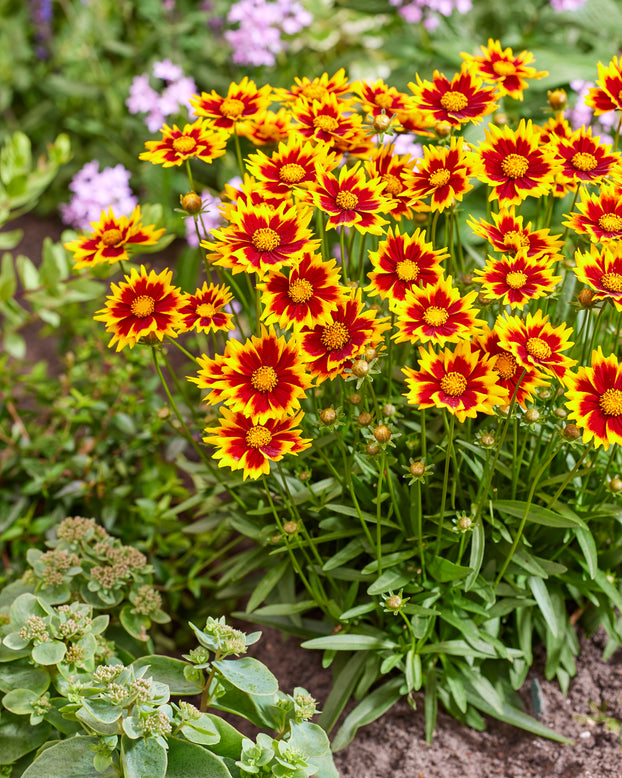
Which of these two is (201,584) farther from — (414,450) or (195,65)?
(195,65)

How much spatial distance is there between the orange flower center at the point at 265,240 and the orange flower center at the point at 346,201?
123 millimetres

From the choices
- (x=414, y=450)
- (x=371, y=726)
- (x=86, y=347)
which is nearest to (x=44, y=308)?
(x=86, y=347)

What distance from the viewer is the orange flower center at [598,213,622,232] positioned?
1.19m

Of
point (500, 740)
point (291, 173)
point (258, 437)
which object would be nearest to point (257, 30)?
point (291, 173)

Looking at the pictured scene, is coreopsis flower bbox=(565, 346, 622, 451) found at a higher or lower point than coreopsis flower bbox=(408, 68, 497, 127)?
lower

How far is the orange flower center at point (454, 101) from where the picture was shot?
132cm

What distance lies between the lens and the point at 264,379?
115cm

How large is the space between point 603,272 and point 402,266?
1.02 ft

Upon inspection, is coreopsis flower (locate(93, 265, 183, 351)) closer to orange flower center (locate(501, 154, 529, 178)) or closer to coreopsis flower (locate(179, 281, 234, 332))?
coreopsis flower (locate(179, 281, 234, 332))

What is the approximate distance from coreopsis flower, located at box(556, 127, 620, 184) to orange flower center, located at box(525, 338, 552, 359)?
0.35 meters

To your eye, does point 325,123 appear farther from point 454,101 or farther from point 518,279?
point 518,279

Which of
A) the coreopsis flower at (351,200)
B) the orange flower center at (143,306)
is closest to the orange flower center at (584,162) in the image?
the coreopsis flower at (351,200)

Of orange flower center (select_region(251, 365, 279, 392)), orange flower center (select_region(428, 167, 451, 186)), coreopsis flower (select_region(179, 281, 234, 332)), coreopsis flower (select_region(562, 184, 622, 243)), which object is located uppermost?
orange flower center (select_region(428, 167, 451, 186))

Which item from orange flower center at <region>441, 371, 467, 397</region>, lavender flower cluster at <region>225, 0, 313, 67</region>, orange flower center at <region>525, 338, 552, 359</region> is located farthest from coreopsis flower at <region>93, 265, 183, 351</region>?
lavender flower cluster at <region>225, 0, 313, 67</region>
